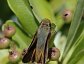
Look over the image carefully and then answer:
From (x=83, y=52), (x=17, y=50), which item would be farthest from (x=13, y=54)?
(x=83, y=52)

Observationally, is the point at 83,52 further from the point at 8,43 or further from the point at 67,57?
the point at 8,43

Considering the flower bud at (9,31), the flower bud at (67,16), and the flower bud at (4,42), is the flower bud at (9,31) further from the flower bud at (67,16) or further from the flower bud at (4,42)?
the flower bud at (67,16)

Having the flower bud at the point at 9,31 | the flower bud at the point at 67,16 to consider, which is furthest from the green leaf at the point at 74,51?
the flower bud at the point at 9,31

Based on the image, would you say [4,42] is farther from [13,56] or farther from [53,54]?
[53,54]

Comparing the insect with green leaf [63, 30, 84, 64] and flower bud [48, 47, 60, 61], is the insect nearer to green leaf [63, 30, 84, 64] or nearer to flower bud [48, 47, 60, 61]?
flower bud [48, 47, 60, 61]

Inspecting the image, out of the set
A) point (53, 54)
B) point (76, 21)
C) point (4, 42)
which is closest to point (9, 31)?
point (4, 42)

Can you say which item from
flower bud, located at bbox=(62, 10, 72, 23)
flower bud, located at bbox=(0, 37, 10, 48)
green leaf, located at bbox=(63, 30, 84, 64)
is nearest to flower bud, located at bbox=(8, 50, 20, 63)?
flower bud, located at bbox=(0, 37, 10, 48)
